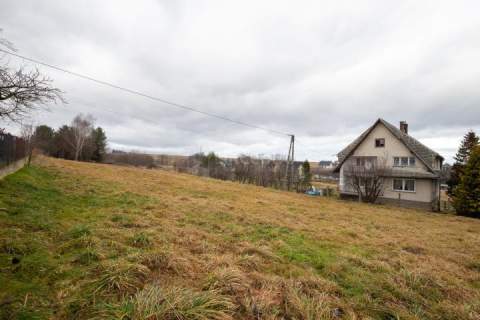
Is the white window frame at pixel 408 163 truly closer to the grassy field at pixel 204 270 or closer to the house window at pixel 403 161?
the house window at pixel 403 161

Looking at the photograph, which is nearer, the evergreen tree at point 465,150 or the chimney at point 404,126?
the evergreen tree at point 465,150

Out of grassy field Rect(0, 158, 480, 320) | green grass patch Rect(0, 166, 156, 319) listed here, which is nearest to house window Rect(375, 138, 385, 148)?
grassy field Rect(0, 158, 480, 320)

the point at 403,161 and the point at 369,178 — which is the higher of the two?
the point at 403,161

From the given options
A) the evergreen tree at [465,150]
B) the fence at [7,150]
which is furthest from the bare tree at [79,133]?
the evergreen tree at [465,150]

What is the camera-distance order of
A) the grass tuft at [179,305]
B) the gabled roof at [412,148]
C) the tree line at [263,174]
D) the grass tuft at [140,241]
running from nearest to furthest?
the grass tuft at [179,305] < the grass tuft at [140,241] < the gabled roof at [412,148] < the tree line at [263,174]

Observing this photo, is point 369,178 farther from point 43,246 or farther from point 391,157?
point 43,246

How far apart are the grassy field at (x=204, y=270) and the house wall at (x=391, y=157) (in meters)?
14.4

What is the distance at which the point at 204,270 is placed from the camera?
3.39m

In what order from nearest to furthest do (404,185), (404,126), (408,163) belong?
1. (408,163)
2. (404,185)
3. (404,126)

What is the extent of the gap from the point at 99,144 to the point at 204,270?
53.3 m

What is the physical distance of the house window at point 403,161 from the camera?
1883 cm

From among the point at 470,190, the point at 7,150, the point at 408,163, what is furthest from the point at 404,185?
the point at 7,150

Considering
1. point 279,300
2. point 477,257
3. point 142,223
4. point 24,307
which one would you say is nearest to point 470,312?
point 279,300

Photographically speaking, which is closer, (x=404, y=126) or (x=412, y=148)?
(x=412, y=148)
